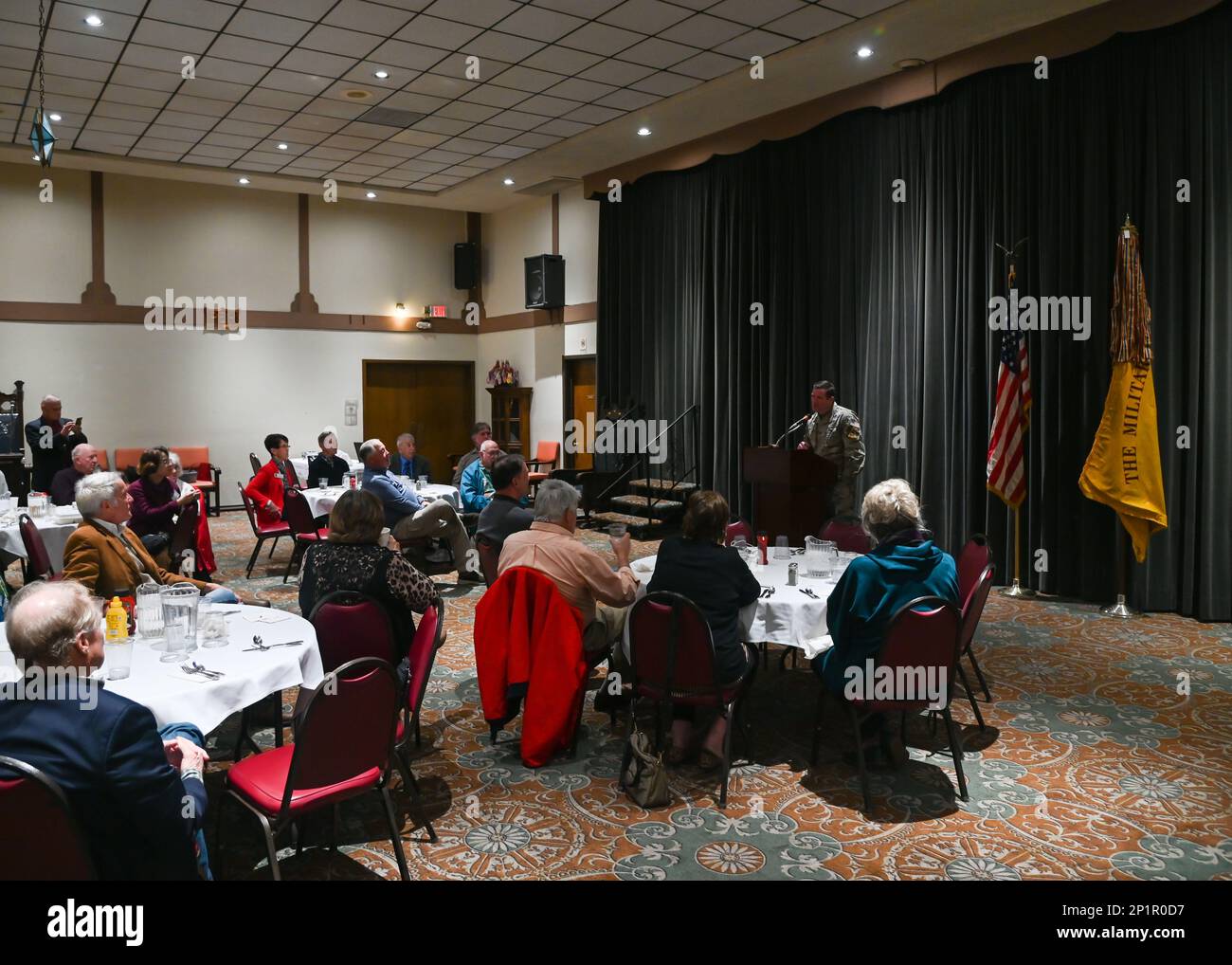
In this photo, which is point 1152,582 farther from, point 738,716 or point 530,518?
point 530,518

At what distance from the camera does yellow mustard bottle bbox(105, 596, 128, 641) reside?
3.33 metres

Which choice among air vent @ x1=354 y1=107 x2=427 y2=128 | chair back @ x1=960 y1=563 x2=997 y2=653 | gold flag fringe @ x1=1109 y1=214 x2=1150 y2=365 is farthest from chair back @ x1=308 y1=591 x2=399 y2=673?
air vent @ x1=354 y1=107 x2=427 y2=128

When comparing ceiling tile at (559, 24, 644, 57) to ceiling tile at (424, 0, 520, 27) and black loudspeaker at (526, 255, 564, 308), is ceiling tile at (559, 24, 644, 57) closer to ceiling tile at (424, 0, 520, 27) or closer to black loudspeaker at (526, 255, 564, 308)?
ceiling tile at (424, 0, 520, 27)

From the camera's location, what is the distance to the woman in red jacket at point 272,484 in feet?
28.3

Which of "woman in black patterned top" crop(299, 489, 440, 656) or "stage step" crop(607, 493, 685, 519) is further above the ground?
"woman in black patterned top" crop(299, 489, 440, 656)

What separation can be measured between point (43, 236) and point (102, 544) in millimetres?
10412

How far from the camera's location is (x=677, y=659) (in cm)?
388

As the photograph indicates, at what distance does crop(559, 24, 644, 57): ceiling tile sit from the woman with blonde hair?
5395mm

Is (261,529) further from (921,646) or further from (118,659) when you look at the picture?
(921,646)

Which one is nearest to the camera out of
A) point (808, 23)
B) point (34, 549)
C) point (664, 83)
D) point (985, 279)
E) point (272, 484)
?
point (34, 549)

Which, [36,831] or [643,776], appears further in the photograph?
[643,776]

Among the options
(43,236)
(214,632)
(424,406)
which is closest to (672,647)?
(214,632)

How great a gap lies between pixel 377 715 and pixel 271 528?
20.4 ft

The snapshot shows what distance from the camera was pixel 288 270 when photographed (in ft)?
46.8
